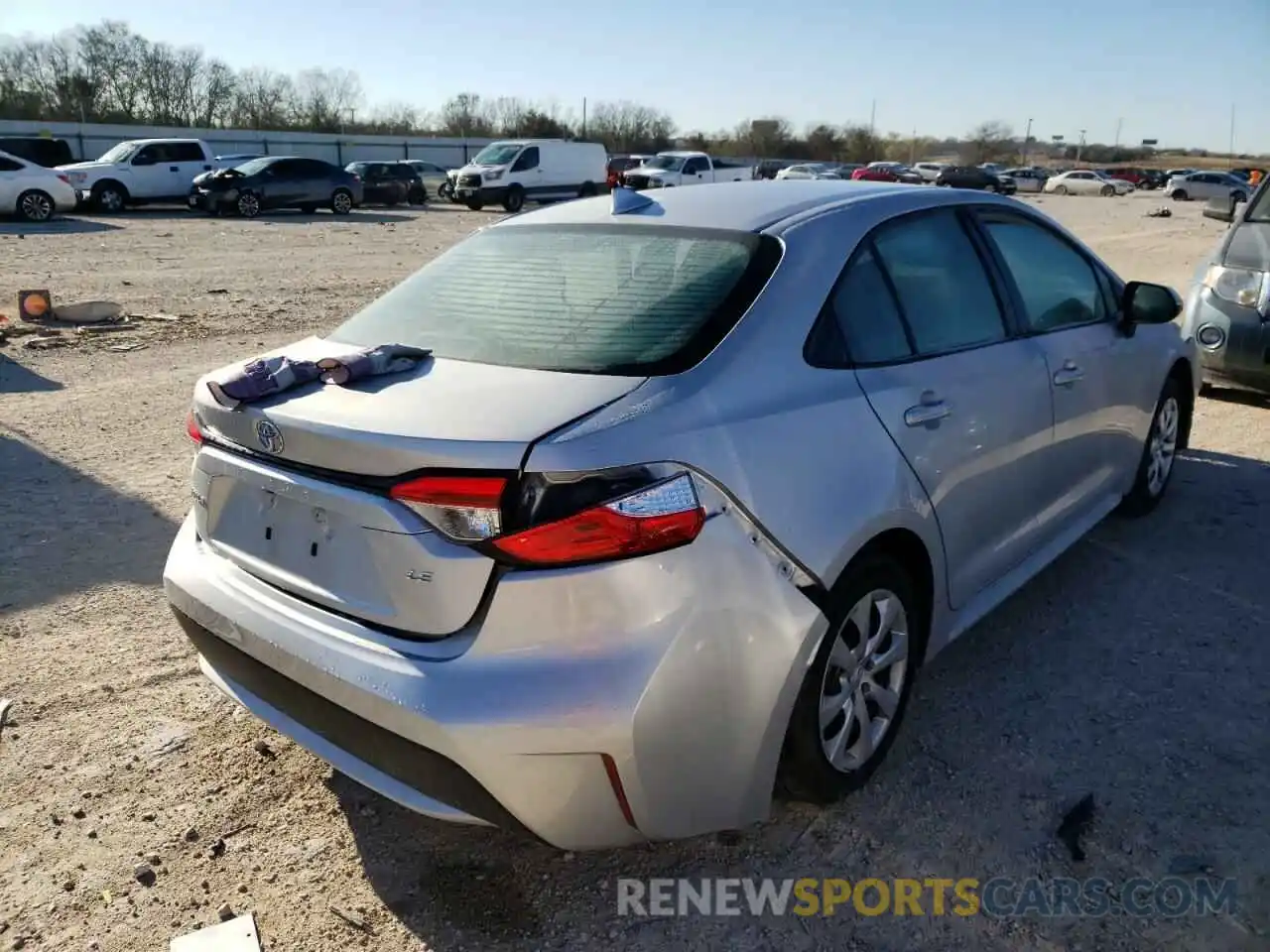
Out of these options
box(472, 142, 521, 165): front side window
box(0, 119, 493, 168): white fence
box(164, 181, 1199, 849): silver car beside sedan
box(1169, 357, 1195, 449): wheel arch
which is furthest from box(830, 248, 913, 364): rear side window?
box(0, 119, 493, 168): white fence

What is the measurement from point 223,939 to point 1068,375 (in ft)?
10.9

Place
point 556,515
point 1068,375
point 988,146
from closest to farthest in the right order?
point 556,515 → point 1068,375 → point 988,146

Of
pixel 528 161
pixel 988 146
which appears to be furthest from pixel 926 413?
pixel 988 146

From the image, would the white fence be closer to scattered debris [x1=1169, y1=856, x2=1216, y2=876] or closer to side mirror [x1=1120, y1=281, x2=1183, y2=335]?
side mirror [x1=1120, y1=281, x2=1183, y2=335]

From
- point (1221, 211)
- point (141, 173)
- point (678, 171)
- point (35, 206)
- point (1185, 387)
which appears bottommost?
point (1185, 387)

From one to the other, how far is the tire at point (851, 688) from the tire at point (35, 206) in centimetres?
2359

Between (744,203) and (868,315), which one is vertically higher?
(744,203)

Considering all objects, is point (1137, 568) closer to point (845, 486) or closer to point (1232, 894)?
point (1232, 894)

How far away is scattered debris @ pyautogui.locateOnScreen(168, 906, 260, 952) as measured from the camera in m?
2.30

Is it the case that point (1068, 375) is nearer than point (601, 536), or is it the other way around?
point (601, 536)

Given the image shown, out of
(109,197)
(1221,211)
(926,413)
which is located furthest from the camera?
(109,197)

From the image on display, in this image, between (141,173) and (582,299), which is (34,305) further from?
(141,173)

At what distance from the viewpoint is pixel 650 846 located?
267cm

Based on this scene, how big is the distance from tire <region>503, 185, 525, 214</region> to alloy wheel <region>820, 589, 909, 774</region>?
2830 centimetres
